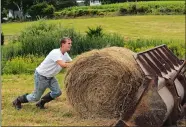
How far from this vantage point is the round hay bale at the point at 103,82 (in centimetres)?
845

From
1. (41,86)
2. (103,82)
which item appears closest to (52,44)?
(41,86)

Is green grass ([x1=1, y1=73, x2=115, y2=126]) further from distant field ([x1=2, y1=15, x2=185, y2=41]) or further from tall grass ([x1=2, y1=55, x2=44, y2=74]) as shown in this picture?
distant field ([x1=2, y1=15, x2=185, y2=41])

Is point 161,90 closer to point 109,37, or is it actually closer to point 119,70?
point 119,70

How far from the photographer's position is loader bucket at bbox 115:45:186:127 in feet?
25.8

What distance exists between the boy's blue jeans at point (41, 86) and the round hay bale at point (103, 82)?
0.68m

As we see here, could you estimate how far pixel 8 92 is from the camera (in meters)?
12.2

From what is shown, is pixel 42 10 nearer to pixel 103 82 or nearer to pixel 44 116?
pixel 44 116

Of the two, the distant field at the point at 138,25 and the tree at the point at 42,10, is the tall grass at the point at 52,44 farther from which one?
the tree at the point at 42,10

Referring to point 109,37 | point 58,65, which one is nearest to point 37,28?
point 109,37

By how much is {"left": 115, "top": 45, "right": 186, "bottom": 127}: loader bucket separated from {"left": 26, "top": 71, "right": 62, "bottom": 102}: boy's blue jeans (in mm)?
1889

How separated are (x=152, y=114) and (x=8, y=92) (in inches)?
205

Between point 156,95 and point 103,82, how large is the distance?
1.14m

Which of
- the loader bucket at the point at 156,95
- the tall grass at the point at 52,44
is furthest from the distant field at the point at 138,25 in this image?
the loader bucket at the point at 156,95

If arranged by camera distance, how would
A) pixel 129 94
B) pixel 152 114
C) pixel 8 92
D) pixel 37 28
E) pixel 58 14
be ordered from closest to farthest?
pixel 152 114
pixel 129 94
pixel 8 92
pixel 37 28
pixel 58 14
